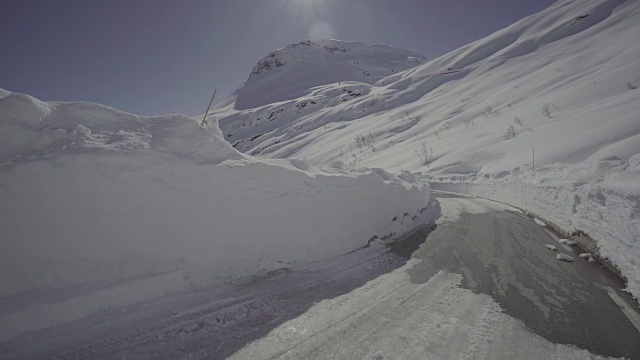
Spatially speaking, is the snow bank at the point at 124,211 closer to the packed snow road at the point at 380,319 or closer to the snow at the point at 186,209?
the snow at the point at 186,209

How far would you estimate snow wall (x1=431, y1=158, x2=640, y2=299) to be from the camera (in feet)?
17.2

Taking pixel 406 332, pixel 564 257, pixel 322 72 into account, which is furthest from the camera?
pixel 322 72

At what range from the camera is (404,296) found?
4.77 metres

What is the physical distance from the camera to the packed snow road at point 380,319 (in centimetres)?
339

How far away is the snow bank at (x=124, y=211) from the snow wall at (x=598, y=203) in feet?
17.4

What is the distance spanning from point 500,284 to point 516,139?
20936mm

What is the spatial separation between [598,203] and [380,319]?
19.2 ft

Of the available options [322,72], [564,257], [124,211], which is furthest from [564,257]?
[322,72]

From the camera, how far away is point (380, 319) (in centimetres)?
405

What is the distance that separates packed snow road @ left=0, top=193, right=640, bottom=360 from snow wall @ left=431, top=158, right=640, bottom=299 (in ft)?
1.73

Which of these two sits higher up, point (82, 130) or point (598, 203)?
point (82, 130)

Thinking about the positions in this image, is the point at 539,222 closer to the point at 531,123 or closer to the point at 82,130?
the point at 82,130

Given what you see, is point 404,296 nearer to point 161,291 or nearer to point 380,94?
point 161,291

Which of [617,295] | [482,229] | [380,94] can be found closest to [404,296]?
[617,295]
